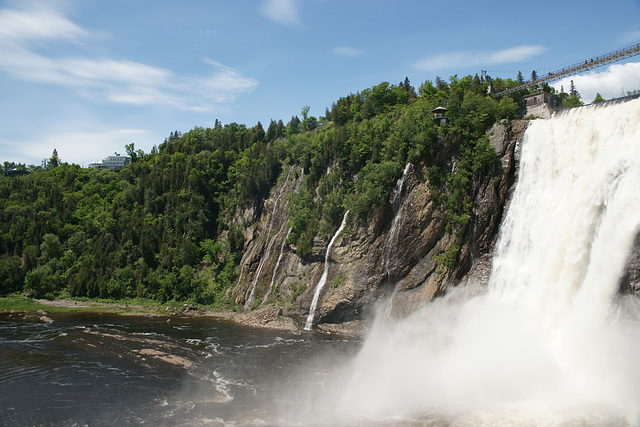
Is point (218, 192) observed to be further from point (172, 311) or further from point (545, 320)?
point (545, 320)

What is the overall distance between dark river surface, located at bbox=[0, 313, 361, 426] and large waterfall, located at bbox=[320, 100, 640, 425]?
13.7 ft

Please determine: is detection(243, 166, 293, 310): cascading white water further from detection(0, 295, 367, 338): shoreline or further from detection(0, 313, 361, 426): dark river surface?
detection(0, 313, 361, 426): dark river surface

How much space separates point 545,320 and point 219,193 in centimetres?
7529

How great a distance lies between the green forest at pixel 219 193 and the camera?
49.2m

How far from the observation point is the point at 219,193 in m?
96.2

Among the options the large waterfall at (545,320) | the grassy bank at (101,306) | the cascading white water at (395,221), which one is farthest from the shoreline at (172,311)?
the cascading white water at (395,221)

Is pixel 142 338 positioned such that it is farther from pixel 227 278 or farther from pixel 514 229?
pixel 514 229

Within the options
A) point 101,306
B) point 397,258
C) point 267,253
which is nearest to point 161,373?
point 397,258

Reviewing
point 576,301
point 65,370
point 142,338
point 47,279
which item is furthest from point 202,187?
point 576,301

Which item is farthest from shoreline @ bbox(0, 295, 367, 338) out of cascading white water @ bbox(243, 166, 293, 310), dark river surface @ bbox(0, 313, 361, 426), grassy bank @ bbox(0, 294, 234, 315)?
cascading white water @ bbox(243, 166, 293, 310)

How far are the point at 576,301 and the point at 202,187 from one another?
79018mm

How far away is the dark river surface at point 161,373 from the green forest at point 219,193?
16.9 m

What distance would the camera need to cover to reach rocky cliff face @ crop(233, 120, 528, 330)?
43.5 metres

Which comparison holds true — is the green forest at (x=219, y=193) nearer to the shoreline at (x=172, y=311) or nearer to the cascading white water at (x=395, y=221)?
the cascading white water at (x=395, y=221)
